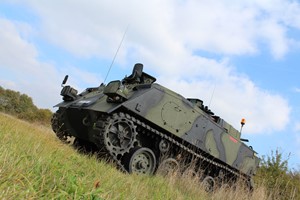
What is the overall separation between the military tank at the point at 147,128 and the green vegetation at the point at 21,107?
15.2 metres

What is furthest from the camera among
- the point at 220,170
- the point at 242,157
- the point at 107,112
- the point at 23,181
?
the point at 242,157

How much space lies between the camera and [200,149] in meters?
9.55

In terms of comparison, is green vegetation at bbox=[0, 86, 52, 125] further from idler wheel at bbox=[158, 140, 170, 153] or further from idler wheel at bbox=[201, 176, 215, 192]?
idler wheel at bbox=[158, 140, 170, 153]

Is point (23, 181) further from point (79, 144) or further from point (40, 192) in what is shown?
point (79, 144)

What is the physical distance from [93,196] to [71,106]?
6397 mm

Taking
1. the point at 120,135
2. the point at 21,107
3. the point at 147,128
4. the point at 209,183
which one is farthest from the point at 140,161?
the point at 21,107

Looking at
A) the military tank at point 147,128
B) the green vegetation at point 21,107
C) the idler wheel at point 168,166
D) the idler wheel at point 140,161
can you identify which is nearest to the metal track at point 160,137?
the military tank at point 147,128

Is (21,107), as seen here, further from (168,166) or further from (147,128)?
(147,128)

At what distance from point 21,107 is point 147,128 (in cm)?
2079

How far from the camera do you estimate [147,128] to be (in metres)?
8.16

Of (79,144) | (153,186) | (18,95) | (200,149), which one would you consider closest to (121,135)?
(153,186)

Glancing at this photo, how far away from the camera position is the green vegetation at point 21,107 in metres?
25.0

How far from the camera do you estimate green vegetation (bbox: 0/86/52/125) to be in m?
25.0

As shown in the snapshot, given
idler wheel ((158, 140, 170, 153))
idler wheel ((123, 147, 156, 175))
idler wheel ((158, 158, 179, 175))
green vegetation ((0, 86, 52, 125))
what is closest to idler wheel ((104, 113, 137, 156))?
idler wheel ((123, 147, 156, 175))
